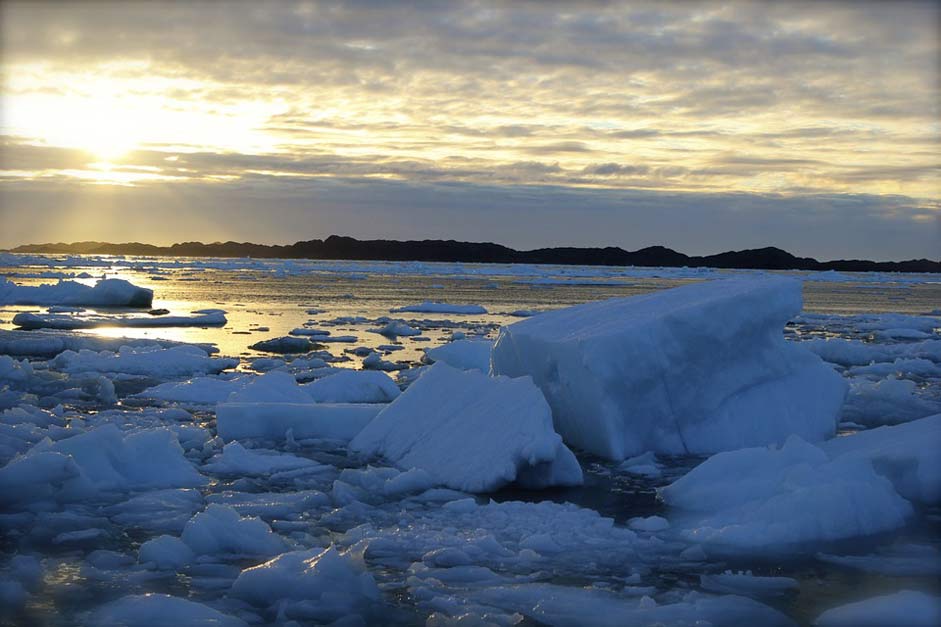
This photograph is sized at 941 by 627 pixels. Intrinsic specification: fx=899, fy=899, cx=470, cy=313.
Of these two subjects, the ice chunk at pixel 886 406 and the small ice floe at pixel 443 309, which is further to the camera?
the small ice floe at pixel 443 309

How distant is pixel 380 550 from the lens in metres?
5.27

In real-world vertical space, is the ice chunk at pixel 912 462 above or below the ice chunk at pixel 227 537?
above

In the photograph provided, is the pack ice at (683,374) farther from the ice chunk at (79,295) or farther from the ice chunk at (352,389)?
the ice chunk at (79,295)

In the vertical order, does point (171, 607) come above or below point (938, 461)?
below

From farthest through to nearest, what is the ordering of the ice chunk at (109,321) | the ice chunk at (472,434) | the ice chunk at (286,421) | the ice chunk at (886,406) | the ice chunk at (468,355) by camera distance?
the ice chunk at (109,321) → the ice chunk at (468,355) → the ice chunk at (886,406) → the ice chunk at (286,421) → the ice chunk at (472,434)

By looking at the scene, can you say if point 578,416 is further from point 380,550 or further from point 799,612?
point 799,612

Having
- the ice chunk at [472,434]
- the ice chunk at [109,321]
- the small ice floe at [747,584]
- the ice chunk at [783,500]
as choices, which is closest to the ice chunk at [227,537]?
the ice chunk at [472,434]

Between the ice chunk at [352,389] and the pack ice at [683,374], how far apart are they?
1.93 meters

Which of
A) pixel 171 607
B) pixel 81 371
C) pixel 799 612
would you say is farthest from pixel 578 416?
pixel 81 371

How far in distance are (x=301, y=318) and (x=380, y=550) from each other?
1746 cm

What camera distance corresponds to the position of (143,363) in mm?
12250

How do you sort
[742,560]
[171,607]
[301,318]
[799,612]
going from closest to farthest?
[171,607], [799,612], [742,560], [301,318]

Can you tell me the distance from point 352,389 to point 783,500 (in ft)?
17.4

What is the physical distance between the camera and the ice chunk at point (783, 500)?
554 cm
